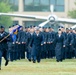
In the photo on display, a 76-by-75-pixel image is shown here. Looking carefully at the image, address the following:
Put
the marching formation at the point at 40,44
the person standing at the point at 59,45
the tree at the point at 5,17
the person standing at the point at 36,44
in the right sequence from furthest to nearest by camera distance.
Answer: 1. the tree at the point at 5,17
2. the person standing at the point at 59,45
3. the marching formation at the point at 40,44
4. the person standing at the point at 36,44

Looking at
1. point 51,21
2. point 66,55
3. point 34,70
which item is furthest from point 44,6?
point 34,70

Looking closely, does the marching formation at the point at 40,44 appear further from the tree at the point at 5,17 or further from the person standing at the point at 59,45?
the tree at the point at 5,17

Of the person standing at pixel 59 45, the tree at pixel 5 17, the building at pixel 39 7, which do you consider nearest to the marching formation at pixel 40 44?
the person standing at pixel 59 45

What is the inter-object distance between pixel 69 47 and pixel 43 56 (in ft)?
5.08

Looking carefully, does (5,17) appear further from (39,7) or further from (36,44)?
(36,44)

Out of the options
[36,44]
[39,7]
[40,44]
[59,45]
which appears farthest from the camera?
[39,7]

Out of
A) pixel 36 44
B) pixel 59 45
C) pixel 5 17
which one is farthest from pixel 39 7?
pixel 36 44

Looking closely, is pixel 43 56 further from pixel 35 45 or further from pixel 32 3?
pixel 32 3

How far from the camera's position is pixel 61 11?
10544 cm

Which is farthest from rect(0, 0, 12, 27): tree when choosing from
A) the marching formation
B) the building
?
the marching formation

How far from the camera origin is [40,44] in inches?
1389

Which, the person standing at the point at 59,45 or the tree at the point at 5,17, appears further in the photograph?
the tree at the point at 5,17

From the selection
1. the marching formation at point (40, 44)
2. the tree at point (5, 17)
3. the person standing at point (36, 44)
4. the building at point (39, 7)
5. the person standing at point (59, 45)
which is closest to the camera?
the person standing at point (36, 44)

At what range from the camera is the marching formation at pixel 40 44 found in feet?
115
